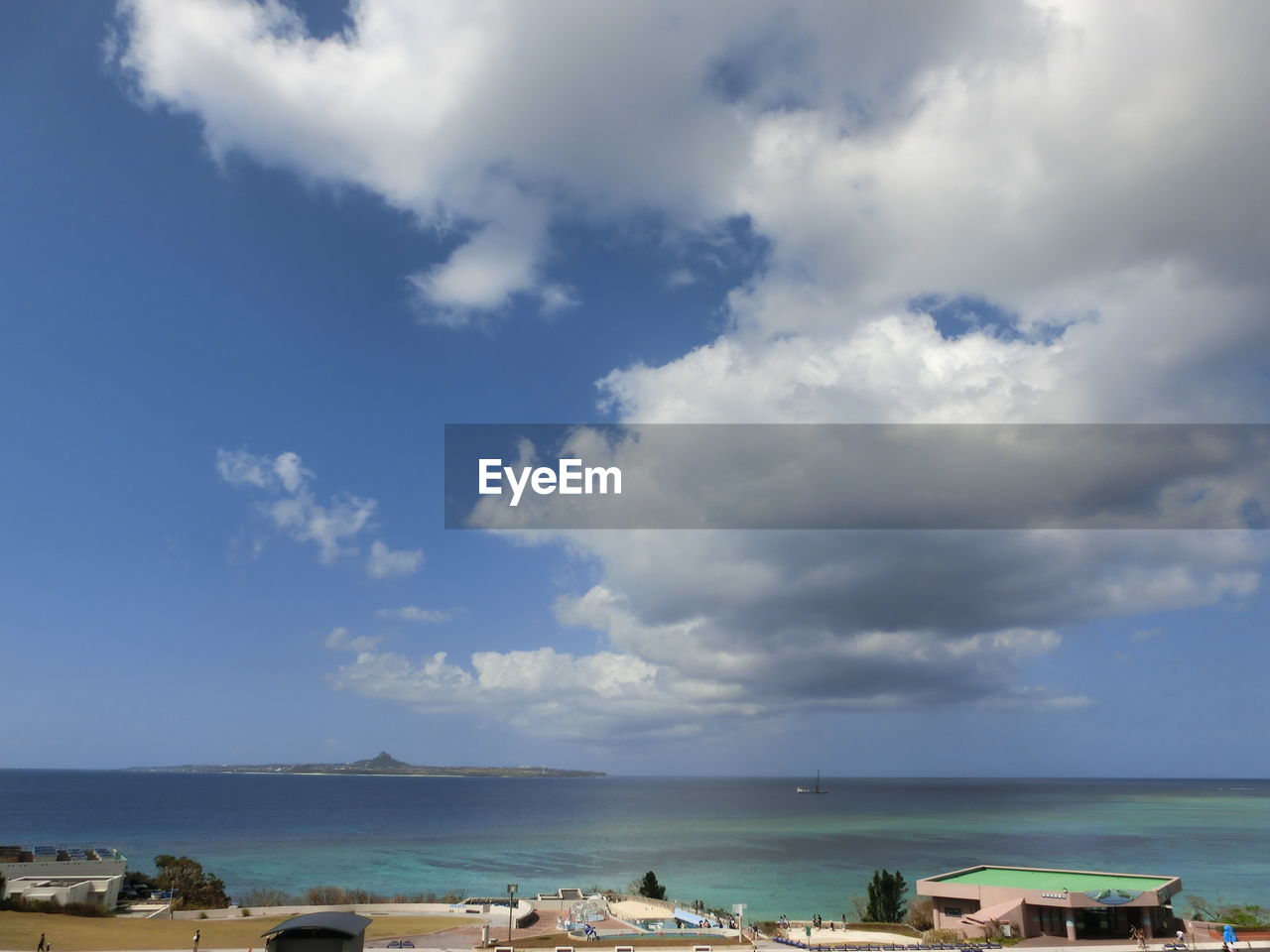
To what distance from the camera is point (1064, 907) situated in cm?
3209

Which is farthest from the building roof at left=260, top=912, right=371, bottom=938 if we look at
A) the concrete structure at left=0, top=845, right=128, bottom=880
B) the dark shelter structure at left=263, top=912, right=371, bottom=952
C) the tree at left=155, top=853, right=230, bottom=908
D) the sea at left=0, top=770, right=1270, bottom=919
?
the sea at left=0, top=770, right=1270, bottom=919

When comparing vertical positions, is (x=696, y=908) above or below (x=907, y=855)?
above

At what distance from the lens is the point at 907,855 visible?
10075 centimetres

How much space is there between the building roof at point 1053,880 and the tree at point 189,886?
3881 cm

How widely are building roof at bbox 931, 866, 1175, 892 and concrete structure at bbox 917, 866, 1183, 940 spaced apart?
43mm

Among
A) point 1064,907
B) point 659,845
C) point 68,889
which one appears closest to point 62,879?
point 68,889

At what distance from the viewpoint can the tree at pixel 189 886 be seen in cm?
4447

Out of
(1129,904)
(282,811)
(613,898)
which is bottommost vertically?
(282,811)

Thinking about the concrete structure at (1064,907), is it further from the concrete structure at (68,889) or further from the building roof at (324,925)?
the concrete structure at (68,889)

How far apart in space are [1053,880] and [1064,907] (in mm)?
7142

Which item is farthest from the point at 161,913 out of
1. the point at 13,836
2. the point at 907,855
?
the point at 13,836

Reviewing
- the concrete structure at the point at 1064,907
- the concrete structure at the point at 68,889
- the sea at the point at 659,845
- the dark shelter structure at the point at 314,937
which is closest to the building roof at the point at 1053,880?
the concrete structure at the point at 1064,907

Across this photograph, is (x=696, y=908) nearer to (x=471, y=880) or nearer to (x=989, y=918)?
(x=989, y=918)

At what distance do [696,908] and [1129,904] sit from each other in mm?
22156
